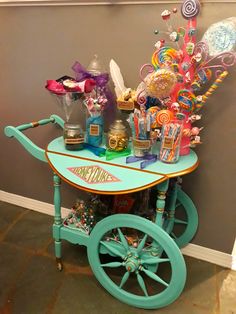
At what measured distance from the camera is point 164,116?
124 centimetres

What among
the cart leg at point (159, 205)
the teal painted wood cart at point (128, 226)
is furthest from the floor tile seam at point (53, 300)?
the cart leg at point (159, 205)

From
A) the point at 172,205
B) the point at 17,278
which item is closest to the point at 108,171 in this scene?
the point at 172,205

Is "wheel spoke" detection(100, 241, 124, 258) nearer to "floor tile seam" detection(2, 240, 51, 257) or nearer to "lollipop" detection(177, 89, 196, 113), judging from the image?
"floor tile seam" detection(2, 240, 51, 257)

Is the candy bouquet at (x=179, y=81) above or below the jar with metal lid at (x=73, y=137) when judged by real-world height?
above

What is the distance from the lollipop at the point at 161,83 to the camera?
1.14m

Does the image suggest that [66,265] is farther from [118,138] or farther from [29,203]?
[118,138]

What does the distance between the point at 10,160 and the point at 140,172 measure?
1328mm

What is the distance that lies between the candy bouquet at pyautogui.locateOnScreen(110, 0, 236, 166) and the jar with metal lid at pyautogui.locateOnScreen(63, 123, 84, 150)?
0.30 metres

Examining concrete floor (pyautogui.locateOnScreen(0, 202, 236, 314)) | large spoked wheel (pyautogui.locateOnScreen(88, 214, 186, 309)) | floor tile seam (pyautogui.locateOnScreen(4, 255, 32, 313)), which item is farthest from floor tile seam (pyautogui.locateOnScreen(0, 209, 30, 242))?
large spoked wheel (pyautogui.locateOnScreen(88, 214, 186, 309))

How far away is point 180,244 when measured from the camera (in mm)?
1702

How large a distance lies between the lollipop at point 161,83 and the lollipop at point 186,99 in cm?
6

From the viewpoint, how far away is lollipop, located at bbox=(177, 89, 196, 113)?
1199 mm

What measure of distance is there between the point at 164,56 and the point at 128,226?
788 millimetres

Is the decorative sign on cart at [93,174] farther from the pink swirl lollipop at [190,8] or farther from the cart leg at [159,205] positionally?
the pink swirl lollipop at [190,8]
